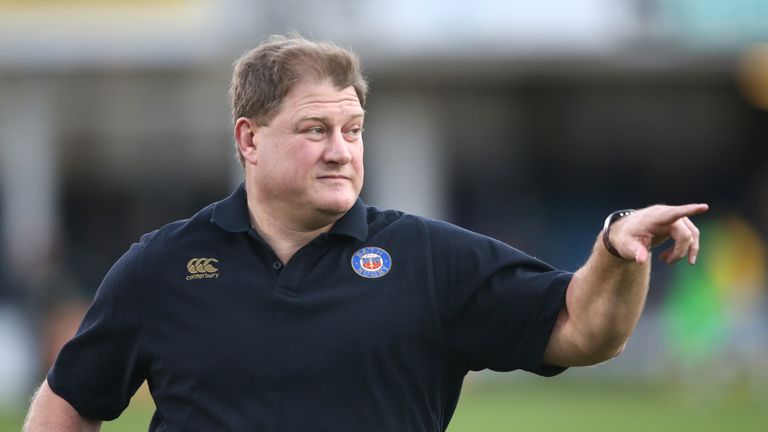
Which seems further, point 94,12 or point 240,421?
point 94,12

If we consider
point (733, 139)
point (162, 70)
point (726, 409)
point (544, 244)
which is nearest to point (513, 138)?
point (544, 244)

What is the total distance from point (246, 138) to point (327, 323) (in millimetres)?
764

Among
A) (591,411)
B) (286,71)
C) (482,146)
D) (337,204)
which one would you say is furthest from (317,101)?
(482,146)

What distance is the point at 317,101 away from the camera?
16.4ft

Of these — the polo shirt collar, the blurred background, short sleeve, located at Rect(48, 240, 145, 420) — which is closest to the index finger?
the polo shirt collar

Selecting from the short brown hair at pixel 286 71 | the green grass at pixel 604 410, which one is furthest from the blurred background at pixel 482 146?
the short brown hair at pixel 286 71

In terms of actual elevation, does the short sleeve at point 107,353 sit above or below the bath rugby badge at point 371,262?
below

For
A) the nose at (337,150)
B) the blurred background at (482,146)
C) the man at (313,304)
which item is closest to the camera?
the man at (313,304)

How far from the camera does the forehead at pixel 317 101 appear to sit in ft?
16.4

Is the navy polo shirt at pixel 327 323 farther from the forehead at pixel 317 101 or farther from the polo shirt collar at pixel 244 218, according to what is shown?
the forehead at pixel 317 101

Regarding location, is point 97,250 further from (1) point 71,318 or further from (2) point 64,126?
(1) point 71,318

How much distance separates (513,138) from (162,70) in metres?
8.79

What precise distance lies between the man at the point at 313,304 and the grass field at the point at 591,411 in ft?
31.4

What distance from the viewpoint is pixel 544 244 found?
32.6 m
